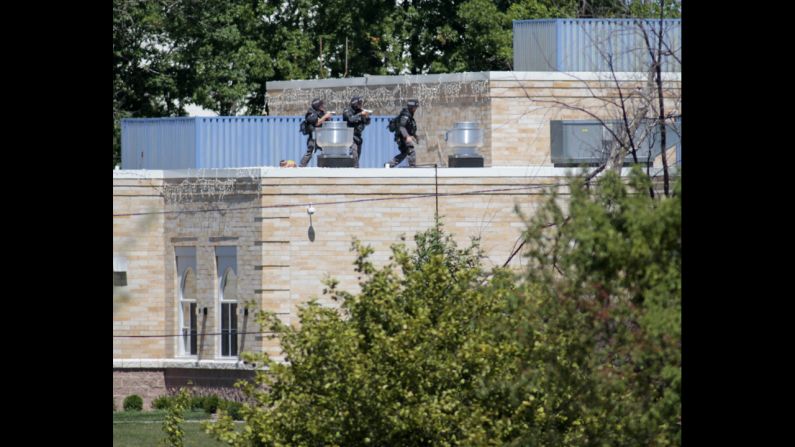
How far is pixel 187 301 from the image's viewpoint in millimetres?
34156

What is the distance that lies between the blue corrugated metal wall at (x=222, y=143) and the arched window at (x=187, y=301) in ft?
6.58

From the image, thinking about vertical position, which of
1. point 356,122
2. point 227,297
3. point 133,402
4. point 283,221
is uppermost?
point 356,122

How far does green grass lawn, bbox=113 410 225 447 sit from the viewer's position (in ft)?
98.9

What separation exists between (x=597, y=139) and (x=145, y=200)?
1000 centimetres

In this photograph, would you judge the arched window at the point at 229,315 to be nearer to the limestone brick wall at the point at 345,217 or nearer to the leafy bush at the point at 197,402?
the limestone brick wall at the point at 345,217

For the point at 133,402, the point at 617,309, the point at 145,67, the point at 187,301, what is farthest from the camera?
the point at 145,67

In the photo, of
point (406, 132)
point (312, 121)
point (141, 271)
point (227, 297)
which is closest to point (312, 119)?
point (312, 121)

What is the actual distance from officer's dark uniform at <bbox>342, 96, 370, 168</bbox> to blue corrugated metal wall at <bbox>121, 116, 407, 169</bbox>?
1284 mm

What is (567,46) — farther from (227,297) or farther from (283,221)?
(227,297)

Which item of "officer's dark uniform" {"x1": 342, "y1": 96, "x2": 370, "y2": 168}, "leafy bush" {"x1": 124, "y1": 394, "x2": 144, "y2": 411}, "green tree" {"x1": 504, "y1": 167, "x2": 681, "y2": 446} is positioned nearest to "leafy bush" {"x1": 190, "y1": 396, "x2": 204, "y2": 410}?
"leafy bush" {"x1": 124, "y1": 394, "x2": 144, "y2": 411}

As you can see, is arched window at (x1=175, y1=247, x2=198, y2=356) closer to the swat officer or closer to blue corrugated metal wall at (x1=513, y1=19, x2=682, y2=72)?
the swat officer

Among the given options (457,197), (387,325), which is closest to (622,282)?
(387,325)

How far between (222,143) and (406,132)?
407cm
